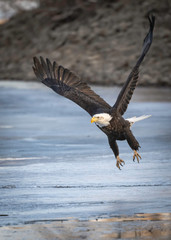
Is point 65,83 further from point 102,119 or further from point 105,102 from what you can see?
point 102,119

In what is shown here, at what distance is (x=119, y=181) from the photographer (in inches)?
376

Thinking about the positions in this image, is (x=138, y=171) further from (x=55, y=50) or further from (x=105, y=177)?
(x=55, y=50)

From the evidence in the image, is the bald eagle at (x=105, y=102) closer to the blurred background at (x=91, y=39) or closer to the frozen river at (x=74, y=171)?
the frozen river at (x=74, y=171)

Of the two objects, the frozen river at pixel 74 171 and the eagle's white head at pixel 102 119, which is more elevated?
the eagle's white head at pixel 102 119

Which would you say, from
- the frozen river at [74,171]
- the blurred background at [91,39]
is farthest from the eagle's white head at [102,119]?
the blurred background at [91,39]

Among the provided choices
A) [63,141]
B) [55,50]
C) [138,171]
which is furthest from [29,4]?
[138,171]

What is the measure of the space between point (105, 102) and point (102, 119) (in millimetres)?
1514

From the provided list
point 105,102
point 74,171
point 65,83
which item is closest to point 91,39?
point 65,83

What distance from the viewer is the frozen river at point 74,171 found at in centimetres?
785

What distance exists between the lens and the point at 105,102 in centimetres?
1145

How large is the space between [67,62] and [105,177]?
28815 mm

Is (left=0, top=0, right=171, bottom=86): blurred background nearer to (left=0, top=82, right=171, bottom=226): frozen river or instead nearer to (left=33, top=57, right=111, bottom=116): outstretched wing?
(left=0, top=82, right=171, bottom=226): frozen river

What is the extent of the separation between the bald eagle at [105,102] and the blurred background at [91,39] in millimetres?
19051

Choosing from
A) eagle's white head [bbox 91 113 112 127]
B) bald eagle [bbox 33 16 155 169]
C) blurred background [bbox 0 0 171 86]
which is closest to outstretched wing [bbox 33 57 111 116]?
Answer: bald eagle [bbox 33 16 155 169]
